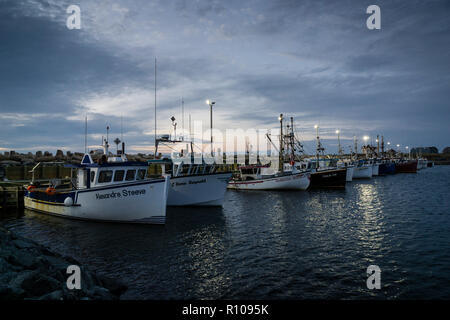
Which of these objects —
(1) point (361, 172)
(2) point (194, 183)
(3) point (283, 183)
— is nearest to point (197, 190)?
(2) point (194, 183)

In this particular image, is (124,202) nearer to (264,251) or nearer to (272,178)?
(264,251)

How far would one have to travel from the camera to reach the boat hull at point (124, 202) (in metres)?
16.7

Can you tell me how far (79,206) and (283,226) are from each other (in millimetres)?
14327

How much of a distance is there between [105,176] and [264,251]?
1198 cm

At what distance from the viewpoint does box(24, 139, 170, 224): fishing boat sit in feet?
54.8

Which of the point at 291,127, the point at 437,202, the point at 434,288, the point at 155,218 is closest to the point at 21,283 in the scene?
the point at 155,218

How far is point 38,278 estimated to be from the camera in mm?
6625

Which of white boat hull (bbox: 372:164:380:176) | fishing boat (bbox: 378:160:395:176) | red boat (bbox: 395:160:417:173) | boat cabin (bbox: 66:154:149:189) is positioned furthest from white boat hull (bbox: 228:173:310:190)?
red boat (bbox: 395:160:417:173)

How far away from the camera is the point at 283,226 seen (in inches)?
704

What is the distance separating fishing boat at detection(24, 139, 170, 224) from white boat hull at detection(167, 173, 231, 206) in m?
4.46

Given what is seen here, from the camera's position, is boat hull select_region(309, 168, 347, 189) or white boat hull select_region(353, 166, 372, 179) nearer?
boat hull select_region(309, 168, 347, 189)

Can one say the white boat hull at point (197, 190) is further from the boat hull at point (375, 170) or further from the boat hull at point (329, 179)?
the boat hull at point (375, 170)

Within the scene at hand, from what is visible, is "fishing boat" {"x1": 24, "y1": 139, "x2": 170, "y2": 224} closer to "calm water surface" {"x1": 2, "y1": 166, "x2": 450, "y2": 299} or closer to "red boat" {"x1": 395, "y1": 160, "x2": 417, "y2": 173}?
"calm water surface" {"x1": 2, "y1": 166, "x2": 450, "y2": 299}

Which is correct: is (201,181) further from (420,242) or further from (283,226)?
(420,242)
